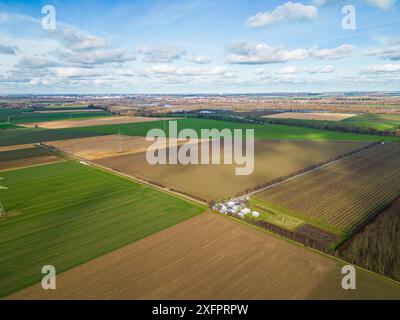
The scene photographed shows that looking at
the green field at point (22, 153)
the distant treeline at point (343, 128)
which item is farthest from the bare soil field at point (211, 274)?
the distant treeline at point (343, 128)

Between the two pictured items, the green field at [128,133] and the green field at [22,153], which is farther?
the green field at [128,133]

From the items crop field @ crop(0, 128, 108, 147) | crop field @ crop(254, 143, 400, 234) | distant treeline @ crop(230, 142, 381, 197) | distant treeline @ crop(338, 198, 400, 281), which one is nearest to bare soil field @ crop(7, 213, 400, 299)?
distant treeline @ crop(338, 198, 400, 281)

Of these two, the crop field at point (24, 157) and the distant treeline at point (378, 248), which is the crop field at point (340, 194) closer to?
the distant treeline at point (378, 248)

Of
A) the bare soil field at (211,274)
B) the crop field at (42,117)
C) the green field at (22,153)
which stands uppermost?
the crop field at (42,117)

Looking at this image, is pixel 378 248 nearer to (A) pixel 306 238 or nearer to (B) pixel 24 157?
(A) pixel 306 238

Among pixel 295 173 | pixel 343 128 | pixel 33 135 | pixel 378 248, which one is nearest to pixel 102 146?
pixel 33 135
